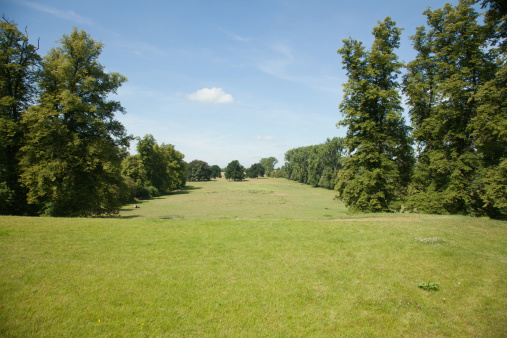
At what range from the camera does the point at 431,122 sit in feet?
78.3

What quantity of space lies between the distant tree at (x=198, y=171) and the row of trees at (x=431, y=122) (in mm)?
134967

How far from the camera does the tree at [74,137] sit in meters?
20.2

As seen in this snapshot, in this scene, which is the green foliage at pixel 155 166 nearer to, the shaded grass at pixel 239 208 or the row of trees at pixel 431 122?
the shaded grass at pixel 239 208

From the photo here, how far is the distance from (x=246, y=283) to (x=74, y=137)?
21.2 m

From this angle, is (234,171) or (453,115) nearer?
(453,115)

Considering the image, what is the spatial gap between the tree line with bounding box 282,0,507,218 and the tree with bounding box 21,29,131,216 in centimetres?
2402

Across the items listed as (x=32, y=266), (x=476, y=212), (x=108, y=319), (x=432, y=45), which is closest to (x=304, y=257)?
(x=108, y=319)

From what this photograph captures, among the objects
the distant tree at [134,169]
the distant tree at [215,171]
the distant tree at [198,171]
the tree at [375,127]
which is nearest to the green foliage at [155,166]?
the distant tree at [134,169]

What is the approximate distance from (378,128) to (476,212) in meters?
11.7

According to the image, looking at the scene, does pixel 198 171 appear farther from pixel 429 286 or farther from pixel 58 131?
pixel 429 286

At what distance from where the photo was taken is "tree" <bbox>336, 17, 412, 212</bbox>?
25.6m

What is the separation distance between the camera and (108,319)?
5.61 metres

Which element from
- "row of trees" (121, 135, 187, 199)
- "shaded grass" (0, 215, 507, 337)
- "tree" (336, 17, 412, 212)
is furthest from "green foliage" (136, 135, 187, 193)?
"shaded grass" (0, 215, 507, 337)

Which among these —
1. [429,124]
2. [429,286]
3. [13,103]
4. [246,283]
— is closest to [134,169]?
[13,103]
